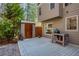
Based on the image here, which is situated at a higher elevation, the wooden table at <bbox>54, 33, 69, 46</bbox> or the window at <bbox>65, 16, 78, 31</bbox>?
the window at <bbox>65, 16, 78, 31</bbox>

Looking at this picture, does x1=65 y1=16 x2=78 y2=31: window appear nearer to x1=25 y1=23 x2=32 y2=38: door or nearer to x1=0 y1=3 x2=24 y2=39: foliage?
x1=0 y1=3 x2=24 y2=39: foliage

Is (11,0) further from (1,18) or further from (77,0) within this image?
(77,0)

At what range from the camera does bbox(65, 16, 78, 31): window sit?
4516mm

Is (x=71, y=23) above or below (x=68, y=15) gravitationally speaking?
below

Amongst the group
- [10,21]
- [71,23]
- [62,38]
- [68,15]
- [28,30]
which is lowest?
[62,38]

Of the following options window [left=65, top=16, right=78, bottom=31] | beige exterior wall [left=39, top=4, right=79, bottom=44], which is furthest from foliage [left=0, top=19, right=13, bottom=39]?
window [left=65, top=16, right=78, bottom=31]

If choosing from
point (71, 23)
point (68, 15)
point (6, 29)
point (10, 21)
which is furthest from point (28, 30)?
point (71, 23)

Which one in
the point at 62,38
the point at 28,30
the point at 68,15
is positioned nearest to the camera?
the point at 62,38

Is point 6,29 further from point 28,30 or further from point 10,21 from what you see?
point 28,30

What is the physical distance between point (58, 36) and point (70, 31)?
0.50m

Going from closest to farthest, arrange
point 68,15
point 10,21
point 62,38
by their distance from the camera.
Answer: point 62,38 → point 68,15 → point 10,21

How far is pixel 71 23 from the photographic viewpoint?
15.4 ft

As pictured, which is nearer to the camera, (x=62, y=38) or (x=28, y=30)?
(x=62, y=38)

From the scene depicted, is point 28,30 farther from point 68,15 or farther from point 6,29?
point 68,15
